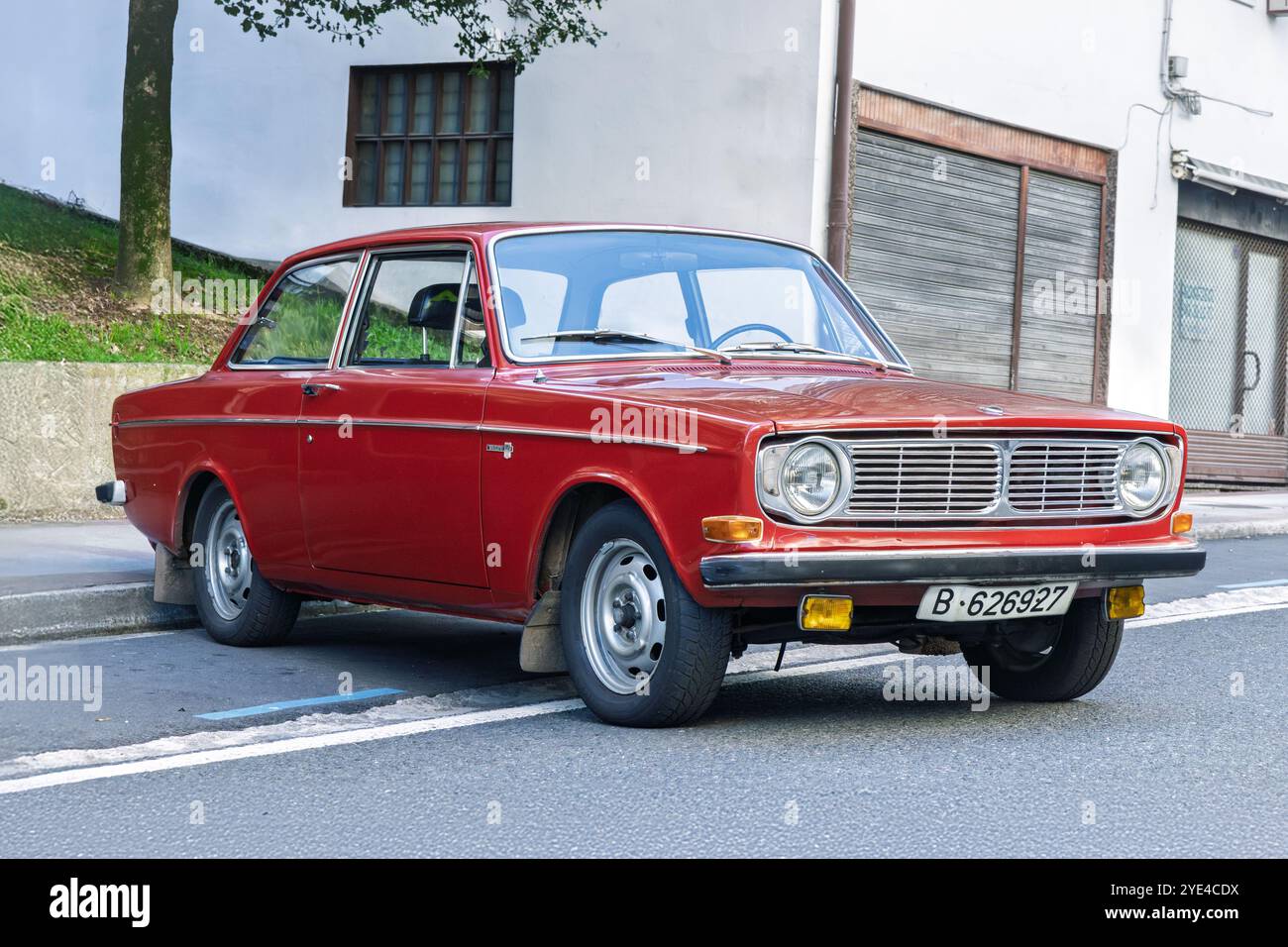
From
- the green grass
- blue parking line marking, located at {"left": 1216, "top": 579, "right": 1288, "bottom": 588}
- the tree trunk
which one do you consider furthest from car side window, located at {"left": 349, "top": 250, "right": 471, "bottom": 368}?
the tree trunk

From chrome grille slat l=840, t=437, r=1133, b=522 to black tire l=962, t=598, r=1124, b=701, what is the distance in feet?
1.68

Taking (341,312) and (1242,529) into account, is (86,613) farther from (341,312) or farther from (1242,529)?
(1242,529)

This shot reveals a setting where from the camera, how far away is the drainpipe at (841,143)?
15.7 metres

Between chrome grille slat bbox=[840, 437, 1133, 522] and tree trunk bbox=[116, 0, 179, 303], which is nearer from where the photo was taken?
chrome grille slat bbox=[840, 437, 1133, 522]

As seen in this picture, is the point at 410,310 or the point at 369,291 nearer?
the point at 410,310

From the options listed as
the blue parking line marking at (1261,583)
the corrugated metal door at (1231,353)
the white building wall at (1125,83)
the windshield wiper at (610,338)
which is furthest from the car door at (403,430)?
the corrugated metal door at (1231,353)

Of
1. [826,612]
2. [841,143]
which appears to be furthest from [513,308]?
[841,143]

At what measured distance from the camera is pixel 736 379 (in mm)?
5934

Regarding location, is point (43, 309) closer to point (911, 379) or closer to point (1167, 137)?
point (911, 379)

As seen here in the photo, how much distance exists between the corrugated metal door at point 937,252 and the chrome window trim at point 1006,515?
10.3 m

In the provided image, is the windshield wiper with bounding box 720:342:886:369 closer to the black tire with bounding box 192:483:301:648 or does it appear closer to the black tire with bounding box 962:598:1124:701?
the black tire with bounding box 962:598:1124:701

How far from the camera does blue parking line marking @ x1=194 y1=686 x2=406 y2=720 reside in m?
6.12

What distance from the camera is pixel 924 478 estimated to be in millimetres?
5473

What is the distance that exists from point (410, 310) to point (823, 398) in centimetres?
192
